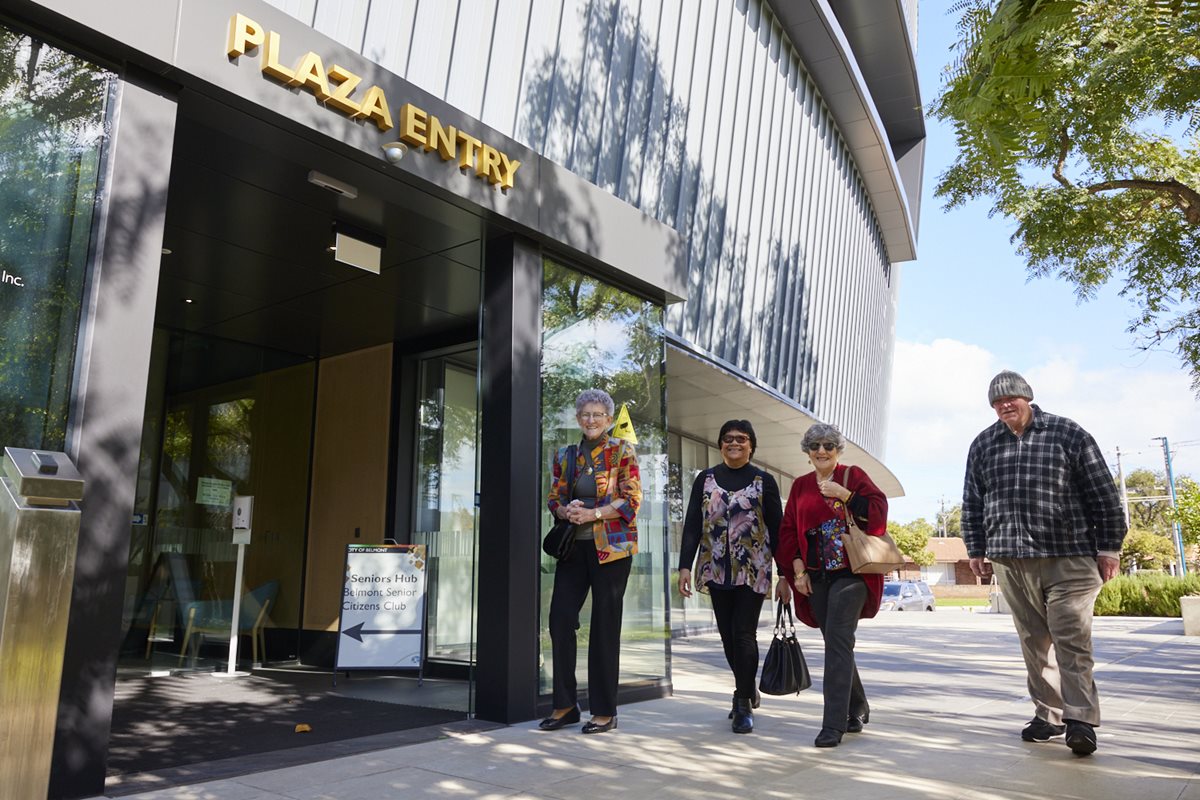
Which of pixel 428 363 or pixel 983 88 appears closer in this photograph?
pixel 983 88

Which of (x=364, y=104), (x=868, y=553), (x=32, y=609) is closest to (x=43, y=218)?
(x=364, y=104)

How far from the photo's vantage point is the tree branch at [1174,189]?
8.34 m

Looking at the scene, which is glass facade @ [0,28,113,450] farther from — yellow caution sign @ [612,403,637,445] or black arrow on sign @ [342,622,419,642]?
black arrow on sign @ [342,622,419,642]

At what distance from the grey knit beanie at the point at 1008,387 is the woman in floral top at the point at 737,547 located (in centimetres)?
132

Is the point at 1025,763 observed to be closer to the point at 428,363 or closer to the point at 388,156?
the point at 388,156

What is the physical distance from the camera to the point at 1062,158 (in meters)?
9.40

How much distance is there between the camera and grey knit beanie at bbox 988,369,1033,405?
466 cm

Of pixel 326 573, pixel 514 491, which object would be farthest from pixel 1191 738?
pixel 326 573

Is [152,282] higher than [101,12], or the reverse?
[101,12]

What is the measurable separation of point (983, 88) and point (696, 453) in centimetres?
1496

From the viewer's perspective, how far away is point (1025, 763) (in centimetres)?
408

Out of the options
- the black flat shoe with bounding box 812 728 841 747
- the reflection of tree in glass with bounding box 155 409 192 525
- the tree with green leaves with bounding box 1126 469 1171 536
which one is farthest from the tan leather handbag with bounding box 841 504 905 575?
the tree with green leaves with bounding box 1126 469 1171 536

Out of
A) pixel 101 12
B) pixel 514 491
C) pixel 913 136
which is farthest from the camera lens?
pixel 913 136

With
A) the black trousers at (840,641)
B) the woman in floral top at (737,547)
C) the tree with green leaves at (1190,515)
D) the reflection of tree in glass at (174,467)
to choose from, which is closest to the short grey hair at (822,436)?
the woman in floral top at (737,547)
